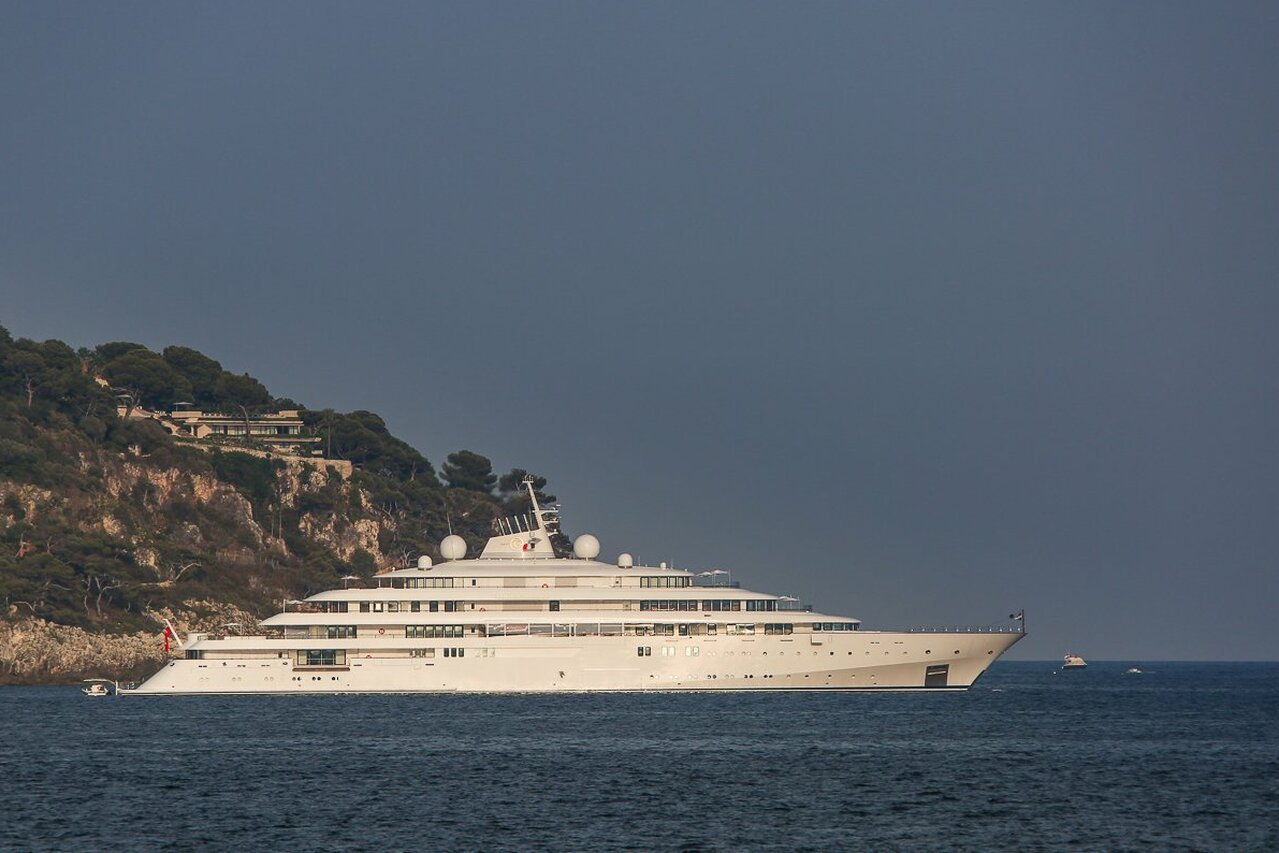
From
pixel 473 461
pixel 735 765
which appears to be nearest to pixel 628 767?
pixel 735 765

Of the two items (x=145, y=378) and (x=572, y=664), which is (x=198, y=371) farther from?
(x=572, y=664)

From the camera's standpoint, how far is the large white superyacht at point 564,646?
82.8 metres

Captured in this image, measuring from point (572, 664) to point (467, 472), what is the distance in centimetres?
8094

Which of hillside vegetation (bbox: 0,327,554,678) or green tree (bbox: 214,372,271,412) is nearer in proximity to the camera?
hillside vegetation (bbox: 0,327,554,678)

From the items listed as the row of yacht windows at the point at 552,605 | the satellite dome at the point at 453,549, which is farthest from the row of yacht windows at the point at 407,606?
the satellite dome at the point at 453,549

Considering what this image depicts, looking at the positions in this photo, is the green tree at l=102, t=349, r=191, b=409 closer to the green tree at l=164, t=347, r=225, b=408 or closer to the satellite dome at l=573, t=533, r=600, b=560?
the green tree at l=164, t=347, r=225, b=408

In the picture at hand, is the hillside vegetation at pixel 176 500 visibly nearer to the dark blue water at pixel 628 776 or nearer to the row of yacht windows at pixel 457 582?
the row of yacht windows at pixel 457 582

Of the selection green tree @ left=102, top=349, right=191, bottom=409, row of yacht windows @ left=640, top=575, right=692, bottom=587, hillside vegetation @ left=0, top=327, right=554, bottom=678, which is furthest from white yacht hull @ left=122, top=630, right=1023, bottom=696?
green tree @ left=102, top=349, right=191, bottom=409

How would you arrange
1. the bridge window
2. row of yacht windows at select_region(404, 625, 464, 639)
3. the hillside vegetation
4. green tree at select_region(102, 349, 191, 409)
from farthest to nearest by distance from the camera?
1. green tree at select_region(102, 349, 191, 409)
2. the hillside vegetation
3. row of yacht windows at select_region(404, 625, 464, 639)
4. the bridge window

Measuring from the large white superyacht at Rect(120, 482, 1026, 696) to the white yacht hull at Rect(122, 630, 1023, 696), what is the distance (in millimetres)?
48

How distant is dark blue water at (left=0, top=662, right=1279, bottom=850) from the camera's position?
133 ft

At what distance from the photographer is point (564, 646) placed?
82.9m

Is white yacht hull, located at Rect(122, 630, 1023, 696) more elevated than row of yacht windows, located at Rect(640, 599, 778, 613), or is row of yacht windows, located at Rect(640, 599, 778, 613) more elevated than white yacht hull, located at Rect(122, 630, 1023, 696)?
row of yacht windows, located at Rect(640, 599, 778, 613)

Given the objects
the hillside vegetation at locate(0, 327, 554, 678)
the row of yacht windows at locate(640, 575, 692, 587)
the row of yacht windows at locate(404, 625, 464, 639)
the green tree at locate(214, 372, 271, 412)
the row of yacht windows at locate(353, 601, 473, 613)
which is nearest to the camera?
the row of yacht windows at locate(404, 625, 464, 639)
